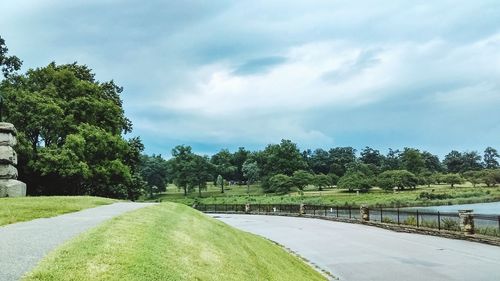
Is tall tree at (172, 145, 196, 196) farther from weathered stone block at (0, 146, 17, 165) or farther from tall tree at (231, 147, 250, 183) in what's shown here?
weathered stone block at (0, 146, 17, 165)

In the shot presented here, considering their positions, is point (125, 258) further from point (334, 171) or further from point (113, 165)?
point (334, 171)

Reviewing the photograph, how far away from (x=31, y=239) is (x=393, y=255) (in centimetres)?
1472

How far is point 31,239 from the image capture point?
10.1 meters

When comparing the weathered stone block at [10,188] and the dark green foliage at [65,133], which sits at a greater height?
the dark green foliage at [65,133]

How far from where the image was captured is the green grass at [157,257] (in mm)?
7594

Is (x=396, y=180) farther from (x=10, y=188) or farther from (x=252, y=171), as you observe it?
(x=10, y=188)

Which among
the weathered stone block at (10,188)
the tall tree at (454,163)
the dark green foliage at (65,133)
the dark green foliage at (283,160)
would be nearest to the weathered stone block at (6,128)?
the weathered stone block at (10,188)

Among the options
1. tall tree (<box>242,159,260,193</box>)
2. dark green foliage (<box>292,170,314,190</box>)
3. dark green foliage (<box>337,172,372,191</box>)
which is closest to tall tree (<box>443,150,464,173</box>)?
tall tree (<box>242,159,260,193</box>)

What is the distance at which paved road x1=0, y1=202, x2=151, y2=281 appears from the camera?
757 centimetres

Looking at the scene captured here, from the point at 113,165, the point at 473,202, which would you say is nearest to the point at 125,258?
the point at 113,165

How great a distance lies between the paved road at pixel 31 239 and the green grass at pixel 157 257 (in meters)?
0.32

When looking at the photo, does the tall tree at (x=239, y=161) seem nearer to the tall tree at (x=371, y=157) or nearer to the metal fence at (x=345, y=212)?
the tall tree at (x=371, y=157)

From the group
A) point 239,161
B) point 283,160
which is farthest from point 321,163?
point 283,160

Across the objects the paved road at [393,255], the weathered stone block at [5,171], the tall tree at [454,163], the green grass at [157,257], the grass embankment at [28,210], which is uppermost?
the tall tree at [454,163]
